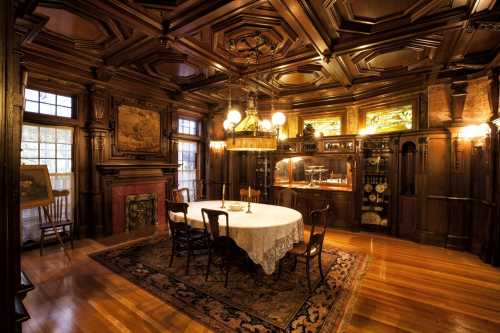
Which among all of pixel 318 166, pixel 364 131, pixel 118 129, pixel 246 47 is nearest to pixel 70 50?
pixel 118 129

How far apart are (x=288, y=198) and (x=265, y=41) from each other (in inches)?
97.1

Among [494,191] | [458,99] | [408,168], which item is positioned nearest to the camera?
[494,191]

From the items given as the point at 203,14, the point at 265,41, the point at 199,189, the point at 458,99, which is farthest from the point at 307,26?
the point at 199,189

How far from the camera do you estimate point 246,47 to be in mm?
3625

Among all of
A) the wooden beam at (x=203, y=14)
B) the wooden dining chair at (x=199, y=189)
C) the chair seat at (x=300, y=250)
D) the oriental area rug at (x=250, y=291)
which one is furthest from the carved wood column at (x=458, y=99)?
the wooden dining chair at (x=199, y=189)

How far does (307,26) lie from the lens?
2842mm

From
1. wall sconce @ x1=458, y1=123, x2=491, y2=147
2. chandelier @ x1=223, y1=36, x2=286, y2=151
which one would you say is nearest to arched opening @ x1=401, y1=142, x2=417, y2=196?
wall sconce @ x1=458, y1=123, x2=491, y2=147

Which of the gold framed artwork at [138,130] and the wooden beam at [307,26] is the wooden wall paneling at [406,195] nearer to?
the wooden beam at [307,26]

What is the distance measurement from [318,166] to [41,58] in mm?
5856

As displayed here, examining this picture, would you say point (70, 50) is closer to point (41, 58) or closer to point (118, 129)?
point (41, 58)

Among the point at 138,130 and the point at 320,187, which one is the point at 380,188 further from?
the point at 138,130

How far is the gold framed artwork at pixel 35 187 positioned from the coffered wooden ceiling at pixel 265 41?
1667mm

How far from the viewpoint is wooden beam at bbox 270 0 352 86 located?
2508 mm

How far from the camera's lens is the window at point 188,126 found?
6.46 meters
